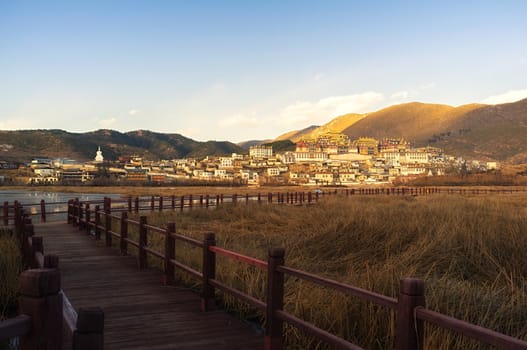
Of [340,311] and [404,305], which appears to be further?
[340,311]

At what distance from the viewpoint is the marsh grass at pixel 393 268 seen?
18.4 ft

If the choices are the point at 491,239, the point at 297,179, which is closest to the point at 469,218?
the point at 491,239

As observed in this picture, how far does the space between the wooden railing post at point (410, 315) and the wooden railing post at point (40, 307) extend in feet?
6.70

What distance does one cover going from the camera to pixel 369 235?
1227 cm

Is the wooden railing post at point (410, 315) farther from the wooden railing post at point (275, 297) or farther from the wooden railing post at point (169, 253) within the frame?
the wooden railing post at point (169, 253)

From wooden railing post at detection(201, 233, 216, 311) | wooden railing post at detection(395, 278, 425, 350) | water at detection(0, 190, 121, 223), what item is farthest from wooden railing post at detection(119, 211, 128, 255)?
water at detection(0, 190, 121, 223)

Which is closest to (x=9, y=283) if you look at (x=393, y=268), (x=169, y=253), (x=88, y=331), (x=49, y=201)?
(x=169, y=253)

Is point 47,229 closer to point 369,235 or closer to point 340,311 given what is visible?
point 369,235

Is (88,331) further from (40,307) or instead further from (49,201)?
(49,201)

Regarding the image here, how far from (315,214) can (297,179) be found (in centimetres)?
15375

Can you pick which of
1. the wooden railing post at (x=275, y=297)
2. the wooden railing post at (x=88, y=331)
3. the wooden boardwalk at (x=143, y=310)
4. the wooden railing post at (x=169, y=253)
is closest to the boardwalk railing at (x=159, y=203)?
the wooden boardwalk at (x=143, y=310)

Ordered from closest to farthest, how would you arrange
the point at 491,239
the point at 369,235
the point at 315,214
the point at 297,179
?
the point at 491,239, the point at 369,235, the point at 315,214, the point at 297,179

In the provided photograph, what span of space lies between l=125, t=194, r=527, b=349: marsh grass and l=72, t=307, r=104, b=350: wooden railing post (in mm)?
3003

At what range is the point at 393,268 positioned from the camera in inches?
293
